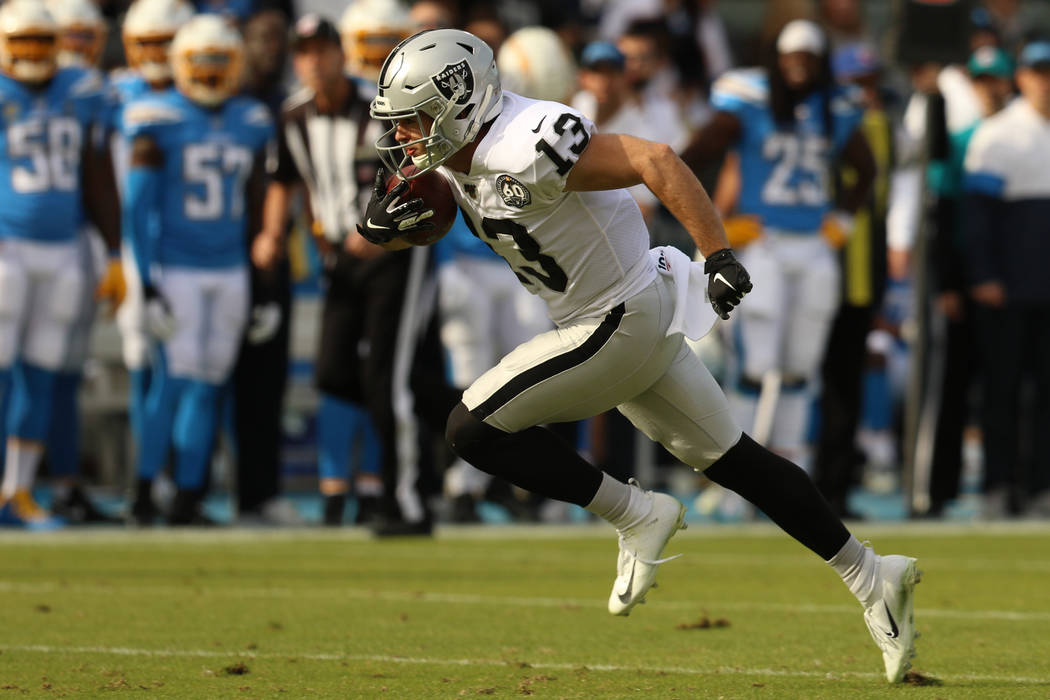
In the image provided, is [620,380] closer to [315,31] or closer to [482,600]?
[482,600]

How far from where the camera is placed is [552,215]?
4.99 meters

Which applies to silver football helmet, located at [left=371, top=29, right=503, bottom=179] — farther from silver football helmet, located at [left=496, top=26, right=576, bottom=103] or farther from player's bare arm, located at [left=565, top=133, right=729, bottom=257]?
silver football helmet, located at [left=496, top=26, right=576, bottom=103]

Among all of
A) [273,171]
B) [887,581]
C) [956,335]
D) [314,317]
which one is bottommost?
[314,317]

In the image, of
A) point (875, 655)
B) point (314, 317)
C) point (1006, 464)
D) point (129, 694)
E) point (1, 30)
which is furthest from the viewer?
point (314, 317)

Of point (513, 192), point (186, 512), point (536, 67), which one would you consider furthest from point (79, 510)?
point (513, 192)

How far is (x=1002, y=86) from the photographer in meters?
10.8

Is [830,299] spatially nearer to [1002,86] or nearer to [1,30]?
[1002,86]

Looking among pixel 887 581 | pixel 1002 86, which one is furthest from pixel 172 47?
pixel 887 581

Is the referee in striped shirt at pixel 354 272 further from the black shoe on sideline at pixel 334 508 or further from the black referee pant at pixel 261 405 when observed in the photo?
the black referee pant at pixel 261 405

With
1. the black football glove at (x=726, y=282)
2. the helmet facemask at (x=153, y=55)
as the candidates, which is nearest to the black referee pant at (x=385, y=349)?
the helmet facemask at (x=153, y=55)

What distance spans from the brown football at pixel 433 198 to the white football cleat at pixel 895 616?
145cm

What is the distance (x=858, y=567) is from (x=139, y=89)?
6268mm

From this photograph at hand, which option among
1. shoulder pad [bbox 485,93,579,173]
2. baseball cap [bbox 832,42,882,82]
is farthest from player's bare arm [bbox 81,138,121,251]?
shoulder pad [bbox 485,93,579,173]

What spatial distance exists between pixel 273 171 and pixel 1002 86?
403 cm
